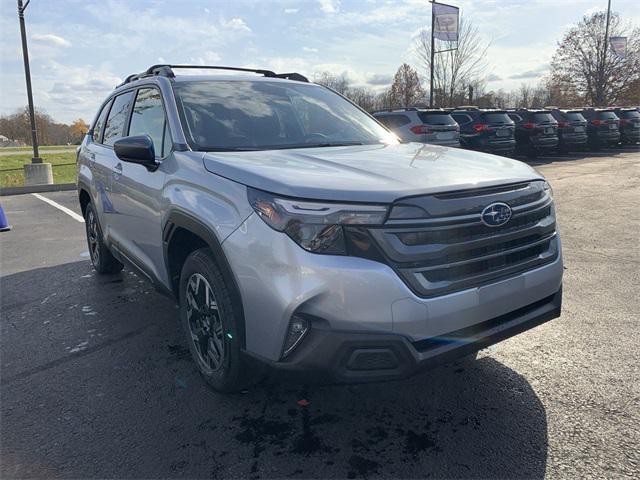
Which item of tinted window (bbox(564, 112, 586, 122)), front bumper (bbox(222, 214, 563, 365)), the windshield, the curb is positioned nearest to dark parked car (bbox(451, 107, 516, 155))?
tinted window (bbox(564, 112, 586, 122))

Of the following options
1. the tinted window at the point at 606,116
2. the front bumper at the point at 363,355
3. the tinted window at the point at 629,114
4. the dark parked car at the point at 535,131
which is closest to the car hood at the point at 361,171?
the front bumper at the point at 363,355

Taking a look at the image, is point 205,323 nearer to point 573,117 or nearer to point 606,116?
point 573,117

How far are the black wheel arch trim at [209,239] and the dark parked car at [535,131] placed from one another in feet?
60.1

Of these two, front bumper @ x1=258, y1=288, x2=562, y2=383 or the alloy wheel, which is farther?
the alloy wheel

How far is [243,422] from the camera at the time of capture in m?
2.74

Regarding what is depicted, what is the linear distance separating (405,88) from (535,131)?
35997mm

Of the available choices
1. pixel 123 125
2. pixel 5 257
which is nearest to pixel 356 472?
pixel 123 125

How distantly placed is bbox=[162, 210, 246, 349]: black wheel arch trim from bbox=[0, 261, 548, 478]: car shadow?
0.48 meters

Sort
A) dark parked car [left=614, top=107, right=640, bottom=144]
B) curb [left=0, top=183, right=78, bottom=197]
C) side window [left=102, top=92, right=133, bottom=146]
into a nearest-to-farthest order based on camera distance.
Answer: side window [left=102, top=92, right=133, bottom=146] → curb [left=0, top=183, right=78, bottom=197] → dark parked car [left=614, top=107, right=640, bottom=144]

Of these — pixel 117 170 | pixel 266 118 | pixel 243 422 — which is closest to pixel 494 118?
pixel 266 118

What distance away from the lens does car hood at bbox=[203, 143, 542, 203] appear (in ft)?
7.48

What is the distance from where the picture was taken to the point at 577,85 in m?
48.5

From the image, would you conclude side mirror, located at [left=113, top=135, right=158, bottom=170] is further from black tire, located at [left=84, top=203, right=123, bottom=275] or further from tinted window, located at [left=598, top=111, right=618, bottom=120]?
tinted window, located at [left=598, top=111, right=618, bottom=120]

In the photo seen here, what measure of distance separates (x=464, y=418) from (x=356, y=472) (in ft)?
2.33
